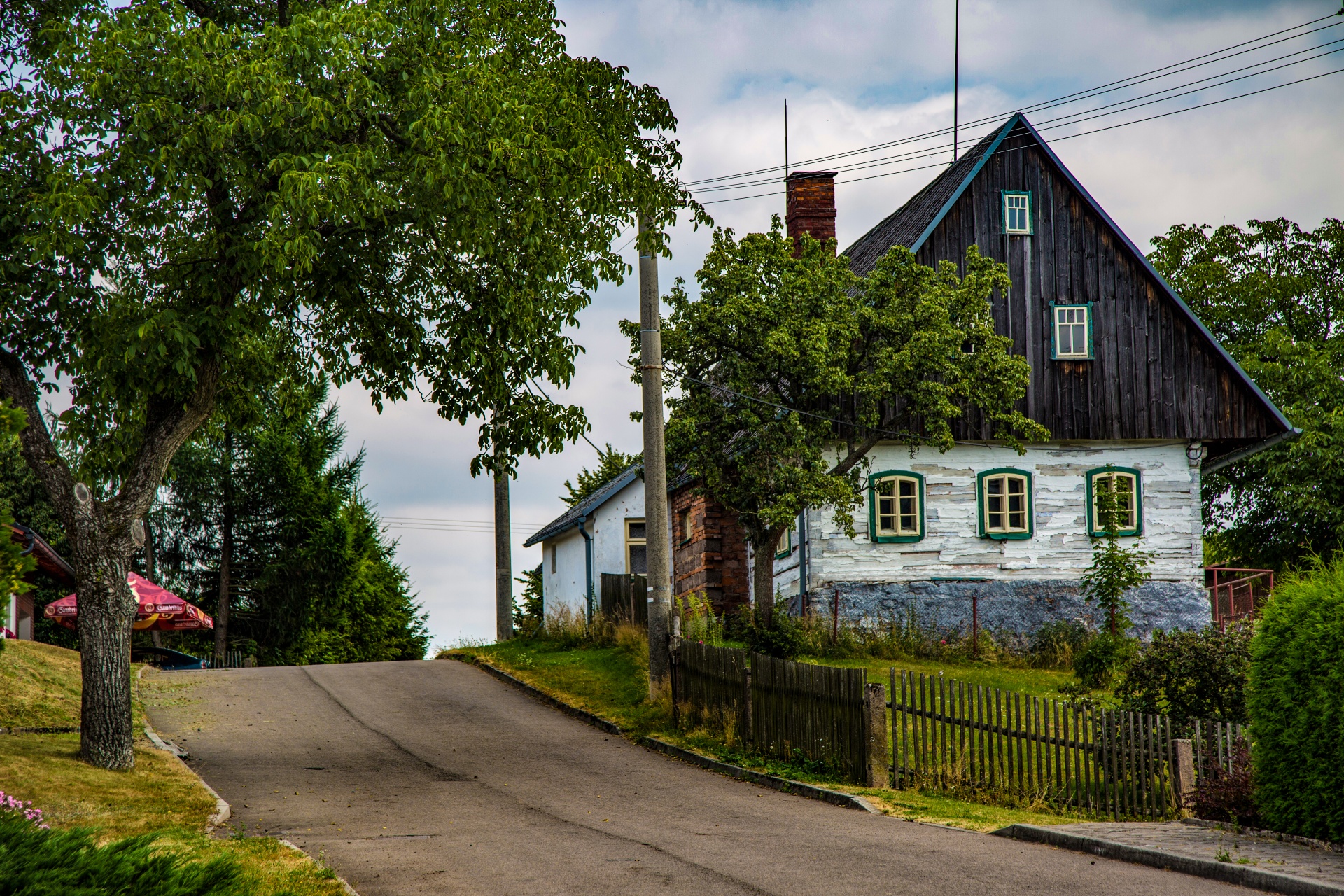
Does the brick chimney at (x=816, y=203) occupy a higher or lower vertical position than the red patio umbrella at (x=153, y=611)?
higher

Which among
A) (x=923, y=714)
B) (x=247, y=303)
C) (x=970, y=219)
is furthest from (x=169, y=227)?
(x=970, y=219)

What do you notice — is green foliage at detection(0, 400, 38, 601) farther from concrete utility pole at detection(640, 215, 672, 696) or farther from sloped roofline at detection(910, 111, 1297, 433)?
sloped roofline at detection(910, 111, 1297, 433)

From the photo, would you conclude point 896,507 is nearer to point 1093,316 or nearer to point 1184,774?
point 1093,316

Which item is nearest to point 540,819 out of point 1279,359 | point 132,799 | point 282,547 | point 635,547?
point 132,799

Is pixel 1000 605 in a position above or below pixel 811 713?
above

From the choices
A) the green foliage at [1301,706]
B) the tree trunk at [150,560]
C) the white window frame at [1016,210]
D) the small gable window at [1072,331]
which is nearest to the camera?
the green foliage at [1301,706]

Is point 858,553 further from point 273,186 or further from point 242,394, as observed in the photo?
point 273,186

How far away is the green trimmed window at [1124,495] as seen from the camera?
89.8 feet

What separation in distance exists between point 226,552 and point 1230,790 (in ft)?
125

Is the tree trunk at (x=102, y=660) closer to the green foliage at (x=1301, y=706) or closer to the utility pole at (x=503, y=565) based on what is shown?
the green foliage at (x=1301, y=706)

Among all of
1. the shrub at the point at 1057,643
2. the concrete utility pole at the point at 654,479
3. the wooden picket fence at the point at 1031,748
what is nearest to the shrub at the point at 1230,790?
the wooden picket fence at the point at 1031,748

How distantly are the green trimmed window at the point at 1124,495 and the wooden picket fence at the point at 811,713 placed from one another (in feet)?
44.4

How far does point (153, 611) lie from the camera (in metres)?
27.3

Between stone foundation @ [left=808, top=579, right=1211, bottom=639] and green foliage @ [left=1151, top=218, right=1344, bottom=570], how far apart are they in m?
7.25
